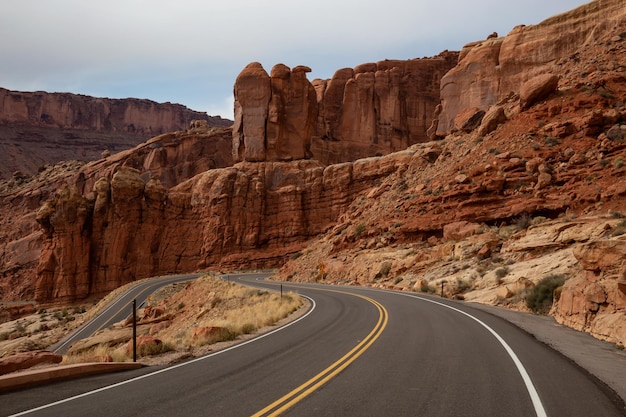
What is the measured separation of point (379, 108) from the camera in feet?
275

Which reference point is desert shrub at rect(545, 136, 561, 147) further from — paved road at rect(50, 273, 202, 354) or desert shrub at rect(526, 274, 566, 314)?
paved road at rect(50, 273, 202, 354)

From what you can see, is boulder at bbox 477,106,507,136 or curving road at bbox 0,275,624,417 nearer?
curving road at bbox 0,275,624,417

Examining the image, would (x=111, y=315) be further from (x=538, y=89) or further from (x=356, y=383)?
(x=538, y=89)

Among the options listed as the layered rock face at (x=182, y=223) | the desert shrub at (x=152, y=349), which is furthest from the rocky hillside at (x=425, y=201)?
the desert shrub at (x=152, y=349)

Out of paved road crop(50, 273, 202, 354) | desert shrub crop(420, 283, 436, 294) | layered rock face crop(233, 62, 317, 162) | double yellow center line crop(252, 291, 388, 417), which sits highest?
layered rock face crop(233, 62, 317, 162)

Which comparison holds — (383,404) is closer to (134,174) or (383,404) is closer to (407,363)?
(407,363)

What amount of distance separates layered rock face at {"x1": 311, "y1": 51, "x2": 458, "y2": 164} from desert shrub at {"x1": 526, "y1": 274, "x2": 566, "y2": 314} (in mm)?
63195

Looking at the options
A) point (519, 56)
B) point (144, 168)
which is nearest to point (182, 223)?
point (144, 168)

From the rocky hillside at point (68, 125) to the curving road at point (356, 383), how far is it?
5211 inches

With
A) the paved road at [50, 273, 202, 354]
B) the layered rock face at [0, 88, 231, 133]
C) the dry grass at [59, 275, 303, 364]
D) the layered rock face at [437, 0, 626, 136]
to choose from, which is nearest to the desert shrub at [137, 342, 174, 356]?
the dry grass at [59, 275, 303, 364]

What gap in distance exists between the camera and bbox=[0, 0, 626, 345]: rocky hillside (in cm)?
2441

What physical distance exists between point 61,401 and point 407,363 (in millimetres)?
6016

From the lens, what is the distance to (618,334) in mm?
10852

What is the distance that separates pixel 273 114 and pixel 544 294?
2067 inches
